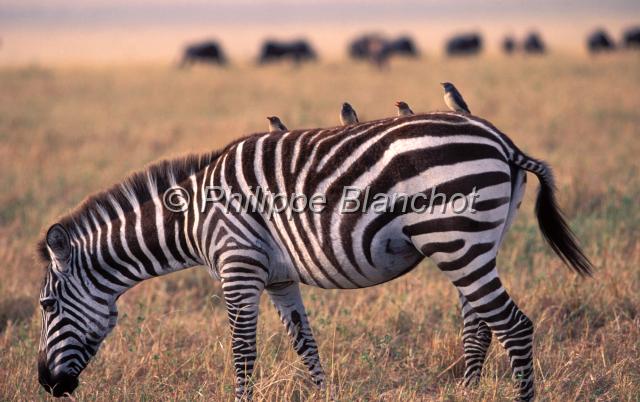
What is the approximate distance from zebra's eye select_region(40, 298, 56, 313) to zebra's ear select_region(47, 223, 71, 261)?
261 millimetres

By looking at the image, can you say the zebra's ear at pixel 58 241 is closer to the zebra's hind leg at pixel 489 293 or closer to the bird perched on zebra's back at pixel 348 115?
the bird perched on zebra's back at pixel 348 115

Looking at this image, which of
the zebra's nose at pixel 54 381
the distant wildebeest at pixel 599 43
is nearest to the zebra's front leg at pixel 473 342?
the zebra's nose at pixel 54 381

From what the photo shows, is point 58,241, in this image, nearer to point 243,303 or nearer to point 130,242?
point 130,242

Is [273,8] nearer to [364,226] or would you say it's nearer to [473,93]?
[473,93]

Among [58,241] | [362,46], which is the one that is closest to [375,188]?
[58,241]

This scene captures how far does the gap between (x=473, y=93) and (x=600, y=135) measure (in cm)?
567

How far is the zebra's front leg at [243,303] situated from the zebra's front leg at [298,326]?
442mm

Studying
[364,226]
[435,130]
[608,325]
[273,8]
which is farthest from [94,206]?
[273,8]

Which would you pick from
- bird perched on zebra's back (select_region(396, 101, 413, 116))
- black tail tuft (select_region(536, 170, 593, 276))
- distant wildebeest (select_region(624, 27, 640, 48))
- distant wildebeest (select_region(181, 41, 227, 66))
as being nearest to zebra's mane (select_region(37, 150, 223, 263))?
bird perched on zebra's back (select_region(396, 101, 413, 116))

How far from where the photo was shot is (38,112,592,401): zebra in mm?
3898

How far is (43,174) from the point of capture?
37.3ft

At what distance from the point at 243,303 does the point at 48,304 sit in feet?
3.92

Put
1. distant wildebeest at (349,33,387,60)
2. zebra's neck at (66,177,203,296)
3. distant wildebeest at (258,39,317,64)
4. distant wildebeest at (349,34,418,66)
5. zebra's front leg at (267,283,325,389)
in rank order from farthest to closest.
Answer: distant wildebeest at (258,39,317,64) < distant wildebeest at (349,33,387,60) < distant wildebeest at (349,34,418,66) < zebra's front leg at (267,283,325,389) < zebra's neck at (66,177,203,296)

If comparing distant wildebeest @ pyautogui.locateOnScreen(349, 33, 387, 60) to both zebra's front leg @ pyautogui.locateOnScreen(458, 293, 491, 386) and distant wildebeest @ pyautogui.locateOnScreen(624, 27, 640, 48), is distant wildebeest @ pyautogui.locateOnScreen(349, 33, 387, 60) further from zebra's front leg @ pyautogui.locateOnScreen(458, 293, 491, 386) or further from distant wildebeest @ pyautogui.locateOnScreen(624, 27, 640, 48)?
zebra's front leg @ pyautogui.locateOnScreen(458, 293, 491, 386)
